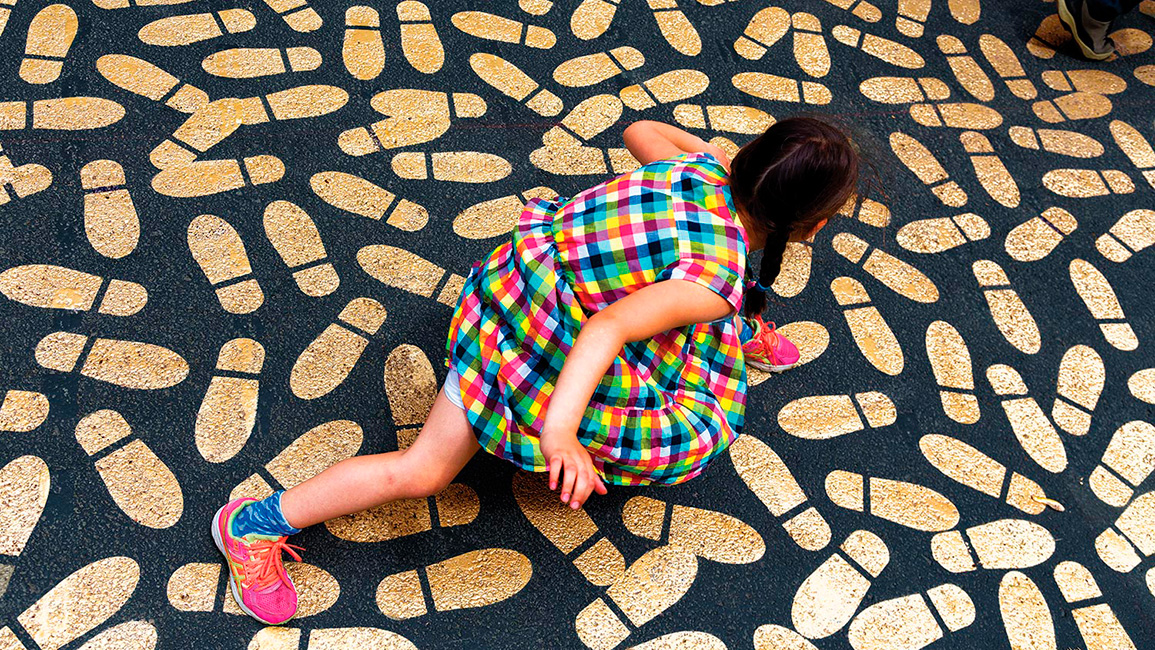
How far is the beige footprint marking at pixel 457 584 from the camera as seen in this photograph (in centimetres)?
134

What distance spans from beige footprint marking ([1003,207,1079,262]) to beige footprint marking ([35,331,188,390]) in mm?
1602

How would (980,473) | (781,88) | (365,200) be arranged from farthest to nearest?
(781,88) → (365,200) → (980,473)

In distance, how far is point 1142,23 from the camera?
250cm

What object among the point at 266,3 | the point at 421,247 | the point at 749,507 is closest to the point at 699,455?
the point at 749,507

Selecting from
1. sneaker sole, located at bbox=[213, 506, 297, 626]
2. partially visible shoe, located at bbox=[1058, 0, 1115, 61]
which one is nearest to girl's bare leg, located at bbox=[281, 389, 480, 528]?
sneaker sole, located at bbox=[213, 506, 297, 626]

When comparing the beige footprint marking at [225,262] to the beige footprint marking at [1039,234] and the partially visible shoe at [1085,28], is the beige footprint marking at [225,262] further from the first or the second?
the partially visible shoe at [1085,28]

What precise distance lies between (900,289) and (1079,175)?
2.01 ft

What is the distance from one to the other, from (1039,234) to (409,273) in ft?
4.25

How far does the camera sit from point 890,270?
1852 mm

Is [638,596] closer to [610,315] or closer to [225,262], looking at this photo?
[610,315]

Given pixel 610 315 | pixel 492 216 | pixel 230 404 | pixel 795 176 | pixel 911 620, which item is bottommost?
pixel 911 620

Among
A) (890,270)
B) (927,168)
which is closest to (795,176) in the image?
(890,270)

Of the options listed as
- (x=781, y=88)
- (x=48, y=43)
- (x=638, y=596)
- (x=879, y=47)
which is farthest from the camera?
(x=879, y=47)

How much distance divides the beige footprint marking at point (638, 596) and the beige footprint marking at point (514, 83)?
961 millimetres
